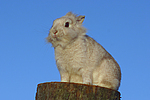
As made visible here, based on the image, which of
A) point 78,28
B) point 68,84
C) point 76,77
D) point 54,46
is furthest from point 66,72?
point 68,84

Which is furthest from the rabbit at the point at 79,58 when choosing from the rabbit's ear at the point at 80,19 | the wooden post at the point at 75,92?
the wooden post at the point at 75,92

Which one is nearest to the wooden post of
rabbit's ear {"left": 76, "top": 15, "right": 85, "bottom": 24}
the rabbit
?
the rabbit

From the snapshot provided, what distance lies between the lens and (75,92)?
5.04 metres

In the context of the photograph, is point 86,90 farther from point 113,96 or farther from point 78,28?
point 78,28

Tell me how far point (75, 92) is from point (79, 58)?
158cm

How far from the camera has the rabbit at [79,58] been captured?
6.49 meters

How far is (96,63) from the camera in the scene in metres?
6.57

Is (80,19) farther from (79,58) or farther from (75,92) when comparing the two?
(75,92)

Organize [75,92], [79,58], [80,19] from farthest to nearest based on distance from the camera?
[80,19], [79,58], [75,92]

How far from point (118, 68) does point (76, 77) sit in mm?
1288

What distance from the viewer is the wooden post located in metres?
5.02

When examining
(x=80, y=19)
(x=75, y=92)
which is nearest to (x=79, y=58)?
(x=80, y=19)

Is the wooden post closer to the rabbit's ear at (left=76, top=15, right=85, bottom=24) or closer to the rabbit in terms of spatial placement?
the rabbit

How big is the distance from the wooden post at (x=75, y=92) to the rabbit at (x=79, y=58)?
48.0 inches
